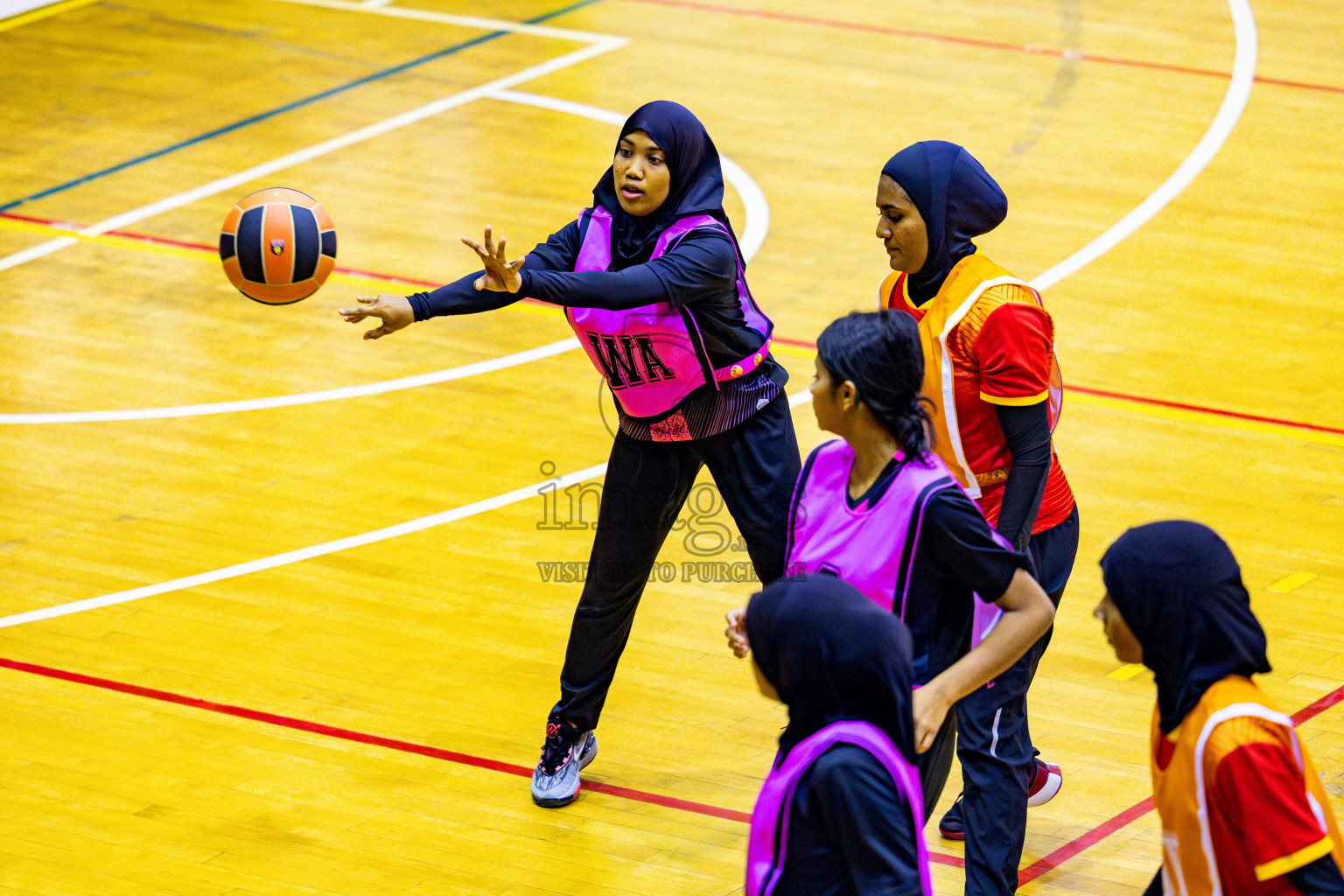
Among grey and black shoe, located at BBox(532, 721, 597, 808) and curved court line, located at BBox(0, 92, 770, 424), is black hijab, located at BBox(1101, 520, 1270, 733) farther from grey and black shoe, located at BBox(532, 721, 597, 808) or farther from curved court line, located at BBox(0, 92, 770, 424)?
curved court line, located at BBox(0, 92, 770, 424)

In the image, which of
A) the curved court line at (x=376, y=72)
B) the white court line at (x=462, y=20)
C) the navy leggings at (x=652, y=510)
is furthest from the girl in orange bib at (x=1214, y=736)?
the white court line at (x=462, y=20)

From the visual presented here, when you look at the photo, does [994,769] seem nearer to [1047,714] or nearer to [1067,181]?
[1047,714]

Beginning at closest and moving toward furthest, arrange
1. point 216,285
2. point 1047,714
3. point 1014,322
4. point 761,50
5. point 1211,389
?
point 1014,322 → point 1047,714 → point 1211,389 → point 216,285 → point 761,50

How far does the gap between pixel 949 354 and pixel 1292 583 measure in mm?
3121

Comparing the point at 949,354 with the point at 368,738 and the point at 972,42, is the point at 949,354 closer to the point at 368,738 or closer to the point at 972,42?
the point at 368,738

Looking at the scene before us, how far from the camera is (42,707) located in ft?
21.1

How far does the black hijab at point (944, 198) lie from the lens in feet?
16.0

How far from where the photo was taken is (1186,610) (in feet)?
10.8

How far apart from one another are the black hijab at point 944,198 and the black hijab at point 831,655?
73.3 inches

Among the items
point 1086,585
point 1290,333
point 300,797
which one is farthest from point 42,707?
point 1290,333

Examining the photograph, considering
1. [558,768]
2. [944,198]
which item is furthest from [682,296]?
[558,768]

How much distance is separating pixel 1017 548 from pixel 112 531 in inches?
179

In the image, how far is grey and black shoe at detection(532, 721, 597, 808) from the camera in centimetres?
587

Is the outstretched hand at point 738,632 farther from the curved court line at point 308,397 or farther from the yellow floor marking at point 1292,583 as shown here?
the curved court line at point 308,397
